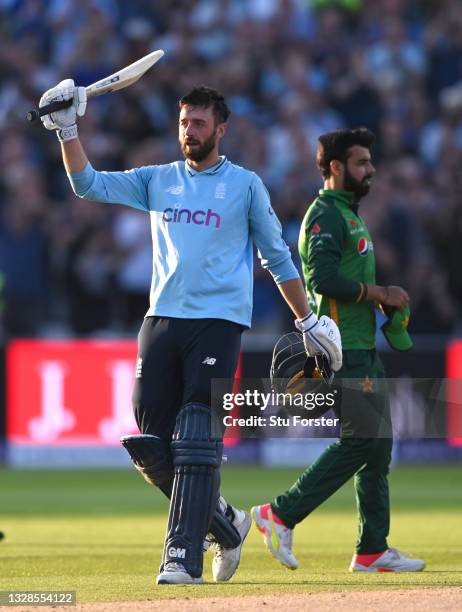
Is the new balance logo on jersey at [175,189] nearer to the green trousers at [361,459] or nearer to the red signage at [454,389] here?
→ the green trousers at [361,459]

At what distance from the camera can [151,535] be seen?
1072 centimetres

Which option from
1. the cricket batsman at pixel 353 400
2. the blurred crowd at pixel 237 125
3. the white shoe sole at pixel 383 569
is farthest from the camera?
the blurred crowd at pixel 237 125

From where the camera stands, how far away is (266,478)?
16109mm

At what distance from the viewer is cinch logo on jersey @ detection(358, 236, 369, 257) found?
27.3ft

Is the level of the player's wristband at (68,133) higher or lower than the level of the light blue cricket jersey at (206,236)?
higher

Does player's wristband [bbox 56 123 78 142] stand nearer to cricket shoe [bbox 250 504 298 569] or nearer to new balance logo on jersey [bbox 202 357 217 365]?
new balance logo on jersey [bbox 202 357 217 365]

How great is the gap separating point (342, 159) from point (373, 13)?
12055 mm

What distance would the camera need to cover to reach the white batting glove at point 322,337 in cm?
746

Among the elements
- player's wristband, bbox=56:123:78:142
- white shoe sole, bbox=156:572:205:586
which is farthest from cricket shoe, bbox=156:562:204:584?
player's wristband, bbox=56:123:78:142

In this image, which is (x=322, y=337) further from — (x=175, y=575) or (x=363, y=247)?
(x=175, y=575)

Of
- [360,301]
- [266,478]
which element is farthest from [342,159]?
[266,478]

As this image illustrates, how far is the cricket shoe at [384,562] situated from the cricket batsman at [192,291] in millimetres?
1106

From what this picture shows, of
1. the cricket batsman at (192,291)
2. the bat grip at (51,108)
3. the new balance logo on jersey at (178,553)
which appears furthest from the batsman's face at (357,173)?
the new balance logo on jersey at (178,553)

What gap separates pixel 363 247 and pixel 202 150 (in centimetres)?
140
